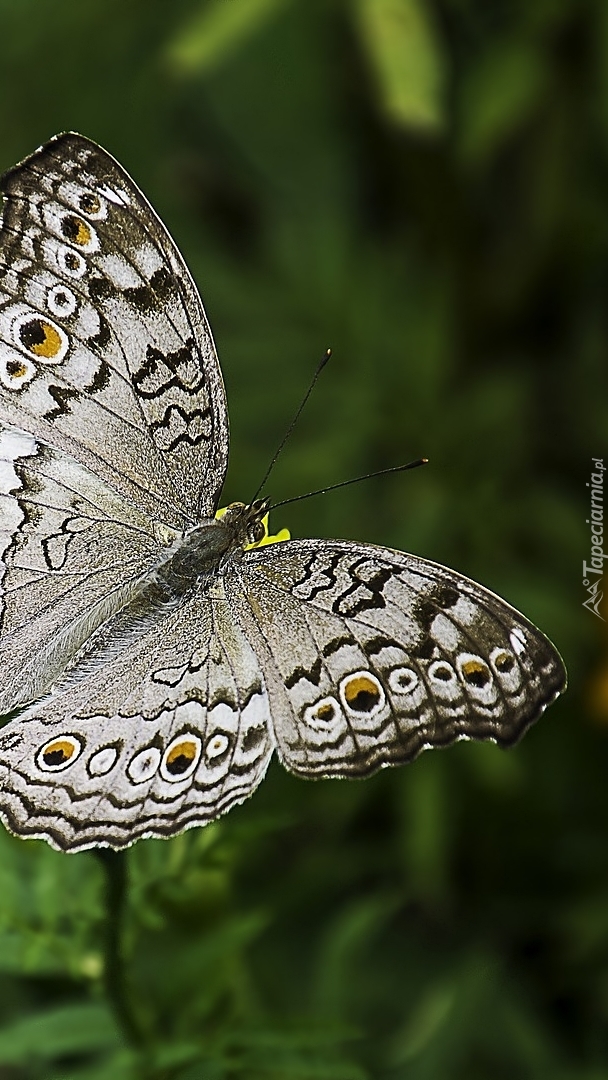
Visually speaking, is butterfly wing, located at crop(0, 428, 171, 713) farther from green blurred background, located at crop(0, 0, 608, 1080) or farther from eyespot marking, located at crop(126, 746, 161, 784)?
green blurred background, located at crop(0, 0, 608, 1080)

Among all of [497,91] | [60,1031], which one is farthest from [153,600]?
[497,91]

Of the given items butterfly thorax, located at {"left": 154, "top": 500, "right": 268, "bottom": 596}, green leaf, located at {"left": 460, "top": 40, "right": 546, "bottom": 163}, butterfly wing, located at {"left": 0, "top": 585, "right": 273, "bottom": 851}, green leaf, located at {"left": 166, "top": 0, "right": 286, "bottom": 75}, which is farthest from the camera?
green leaf, located at {"left": 460, "top": 40, "right": 546, "bottom": 163}

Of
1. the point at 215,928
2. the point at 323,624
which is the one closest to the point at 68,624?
the point at 323,624

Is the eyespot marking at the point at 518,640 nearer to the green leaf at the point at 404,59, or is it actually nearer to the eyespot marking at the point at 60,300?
the eyespot marking at the point at 60,300

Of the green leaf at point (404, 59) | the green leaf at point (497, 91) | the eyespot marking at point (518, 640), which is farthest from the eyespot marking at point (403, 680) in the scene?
the green leaf at point (497, 91)

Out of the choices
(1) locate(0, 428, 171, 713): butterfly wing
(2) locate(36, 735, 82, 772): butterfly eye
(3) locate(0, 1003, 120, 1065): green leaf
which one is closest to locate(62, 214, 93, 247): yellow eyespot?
(1) locate(0, 428, 171, 713): butterfly wing
